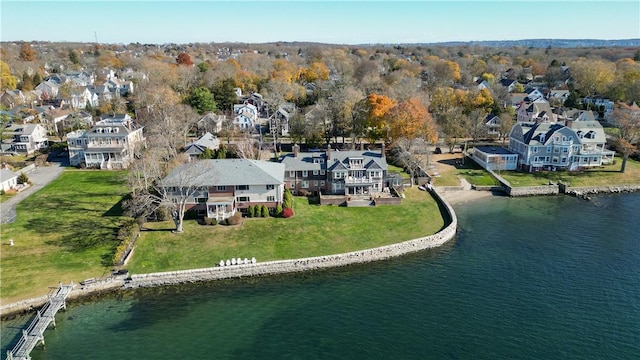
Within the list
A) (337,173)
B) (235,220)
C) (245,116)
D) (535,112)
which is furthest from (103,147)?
(535,112)

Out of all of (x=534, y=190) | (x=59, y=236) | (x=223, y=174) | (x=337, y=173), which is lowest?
(x=534, y=190)

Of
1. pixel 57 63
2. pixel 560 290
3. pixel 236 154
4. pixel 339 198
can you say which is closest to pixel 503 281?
pixel 560 290

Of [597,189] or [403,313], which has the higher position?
[597,189]

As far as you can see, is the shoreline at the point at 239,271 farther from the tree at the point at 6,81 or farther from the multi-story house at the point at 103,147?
the tree at the point at 6,81

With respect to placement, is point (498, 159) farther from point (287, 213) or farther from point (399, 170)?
point (287, 213)

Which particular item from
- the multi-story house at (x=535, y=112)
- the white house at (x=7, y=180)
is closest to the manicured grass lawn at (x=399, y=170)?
the multi-story house at (x=535, y=112)

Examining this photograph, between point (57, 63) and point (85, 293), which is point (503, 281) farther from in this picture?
point (57, 63)
